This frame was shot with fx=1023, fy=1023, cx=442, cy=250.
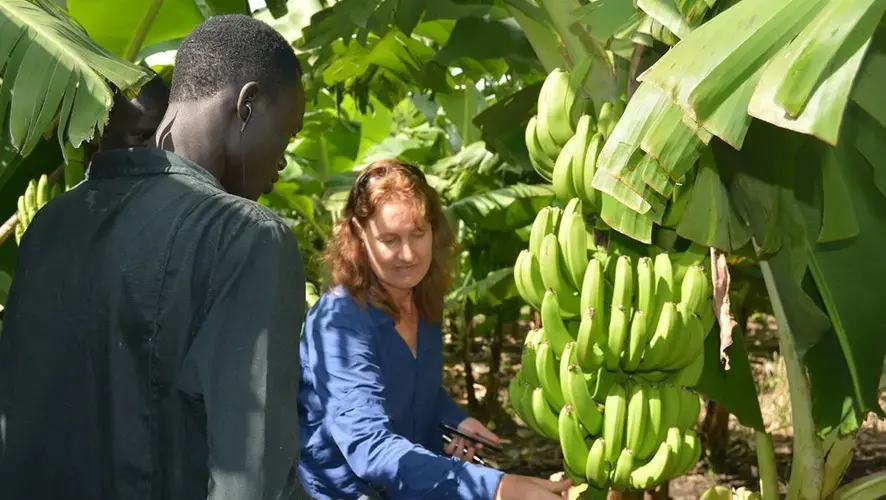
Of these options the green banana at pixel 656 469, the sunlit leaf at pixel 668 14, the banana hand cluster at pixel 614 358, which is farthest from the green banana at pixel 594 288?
the sunlit leaf at pixel 668 14

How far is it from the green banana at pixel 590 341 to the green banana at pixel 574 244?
0.15m

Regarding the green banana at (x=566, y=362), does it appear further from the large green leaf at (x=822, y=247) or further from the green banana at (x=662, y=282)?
the large green leaf at (x=822, y=247)

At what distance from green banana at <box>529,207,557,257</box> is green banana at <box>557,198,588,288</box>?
50 millimetres

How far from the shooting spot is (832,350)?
3.02m

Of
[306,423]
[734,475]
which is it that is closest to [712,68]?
[306,423]

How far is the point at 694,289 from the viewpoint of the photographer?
93.7 inches

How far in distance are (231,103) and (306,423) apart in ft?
3.78

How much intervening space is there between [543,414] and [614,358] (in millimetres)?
238

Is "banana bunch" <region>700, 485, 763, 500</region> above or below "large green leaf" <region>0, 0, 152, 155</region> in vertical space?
below

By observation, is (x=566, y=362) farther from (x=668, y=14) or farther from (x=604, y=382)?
(x=668, y=14)

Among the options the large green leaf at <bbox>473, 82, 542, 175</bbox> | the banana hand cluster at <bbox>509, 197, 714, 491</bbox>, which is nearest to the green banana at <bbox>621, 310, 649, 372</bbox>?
the banana hand cluster at <bbox>509, 197, 714, 491</bbox>

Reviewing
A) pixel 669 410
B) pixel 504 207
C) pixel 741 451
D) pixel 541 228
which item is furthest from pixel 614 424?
pixel 741 451

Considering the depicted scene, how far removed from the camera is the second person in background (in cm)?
204

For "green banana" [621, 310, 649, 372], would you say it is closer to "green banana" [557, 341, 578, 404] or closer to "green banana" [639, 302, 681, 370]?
"green banana" [639, 302, 681, 370]
